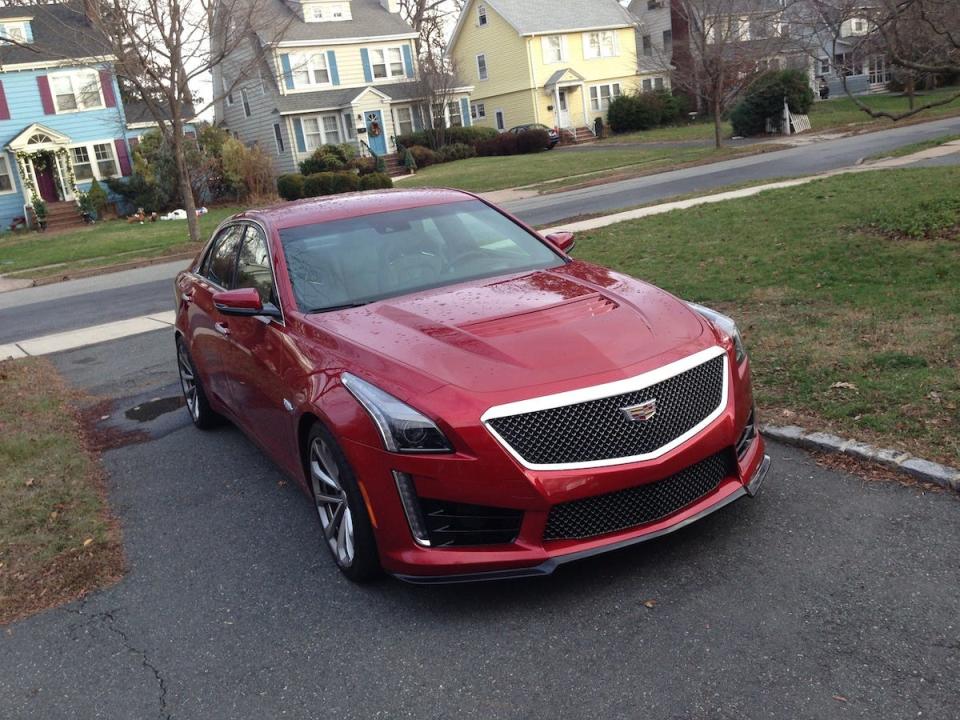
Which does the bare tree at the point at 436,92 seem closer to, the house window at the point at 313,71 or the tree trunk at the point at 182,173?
the house window at the point at 313,71

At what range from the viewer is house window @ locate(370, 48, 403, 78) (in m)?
46.8

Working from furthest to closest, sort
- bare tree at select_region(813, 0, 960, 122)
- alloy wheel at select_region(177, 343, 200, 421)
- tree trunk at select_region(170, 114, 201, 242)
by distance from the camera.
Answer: tree trunk at select_region(170, 114, 201, 242), bare tree at select_region(813, 0, 960, 122), alloy wheel at select_region(177, 343, 200, 421)

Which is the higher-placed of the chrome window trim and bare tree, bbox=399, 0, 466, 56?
bare tree, bbox=399, 0, 466, 56

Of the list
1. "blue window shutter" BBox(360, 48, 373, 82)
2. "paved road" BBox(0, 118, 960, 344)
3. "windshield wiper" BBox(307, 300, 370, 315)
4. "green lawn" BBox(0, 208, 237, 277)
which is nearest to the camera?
"windshield wiper" BBox(307, 300, 370, 315)

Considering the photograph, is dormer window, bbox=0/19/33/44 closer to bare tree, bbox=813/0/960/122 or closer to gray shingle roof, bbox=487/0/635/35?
gray shingle roof, bbox=487/0/635/35

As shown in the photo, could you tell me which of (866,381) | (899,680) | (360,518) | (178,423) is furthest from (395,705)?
(178,423)

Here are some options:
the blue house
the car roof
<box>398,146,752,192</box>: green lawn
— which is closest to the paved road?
<box>398,146,752,192</box>: green lawn

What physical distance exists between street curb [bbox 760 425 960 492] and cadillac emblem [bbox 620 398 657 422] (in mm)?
1662

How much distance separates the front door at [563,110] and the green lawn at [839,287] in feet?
124

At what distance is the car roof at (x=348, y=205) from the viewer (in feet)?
17.8

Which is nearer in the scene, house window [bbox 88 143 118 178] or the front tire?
the front tire

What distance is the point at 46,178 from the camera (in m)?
38.3

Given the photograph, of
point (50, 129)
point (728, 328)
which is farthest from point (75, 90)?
point (728, 328)

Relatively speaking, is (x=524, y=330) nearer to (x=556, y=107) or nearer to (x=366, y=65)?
(x=366, y=65)
